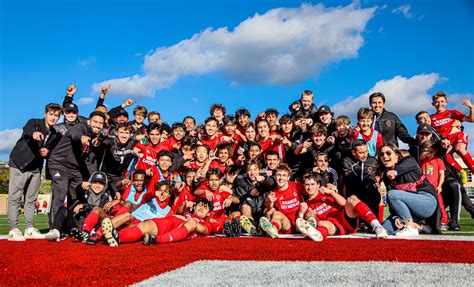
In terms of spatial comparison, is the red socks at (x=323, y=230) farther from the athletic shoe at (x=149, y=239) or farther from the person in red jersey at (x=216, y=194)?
the athletic shoe at (x=149, y=239)

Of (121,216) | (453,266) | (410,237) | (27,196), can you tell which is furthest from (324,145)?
(27,196)

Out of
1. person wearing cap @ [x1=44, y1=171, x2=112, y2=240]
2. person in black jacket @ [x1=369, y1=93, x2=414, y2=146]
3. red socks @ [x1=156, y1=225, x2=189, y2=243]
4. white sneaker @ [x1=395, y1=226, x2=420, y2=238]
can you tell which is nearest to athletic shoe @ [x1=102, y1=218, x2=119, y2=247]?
red socks @ [x1=156, y1=225, x2=189, y2=243]

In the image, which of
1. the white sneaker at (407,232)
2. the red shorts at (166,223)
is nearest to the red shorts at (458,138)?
the white sneaker at (407,232)

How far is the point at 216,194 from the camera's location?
7.47m

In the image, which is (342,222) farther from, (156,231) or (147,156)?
(147,156)

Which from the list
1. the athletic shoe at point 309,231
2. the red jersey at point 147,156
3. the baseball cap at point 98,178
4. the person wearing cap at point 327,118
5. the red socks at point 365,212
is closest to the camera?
the athletic shoe at point 309,231

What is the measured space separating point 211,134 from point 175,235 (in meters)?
3.84

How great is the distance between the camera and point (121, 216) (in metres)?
5.62

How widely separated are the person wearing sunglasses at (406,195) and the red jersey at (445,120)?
2475mm

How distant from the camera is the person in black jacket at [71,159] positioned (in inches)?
260

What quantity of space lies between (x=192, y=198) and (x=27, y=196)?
8.88ft

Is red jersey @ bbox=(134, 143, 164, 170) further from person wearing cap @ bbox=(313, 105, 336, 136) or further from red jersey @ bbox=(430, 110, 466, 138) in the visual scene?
red jersey @ bbox=(430, 110, 466, 138)

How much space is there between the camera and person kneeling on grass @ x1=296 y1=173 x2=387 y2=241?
590 centimetres

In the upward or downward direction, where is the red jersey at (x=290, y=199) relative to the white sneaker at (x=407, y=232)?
upward
